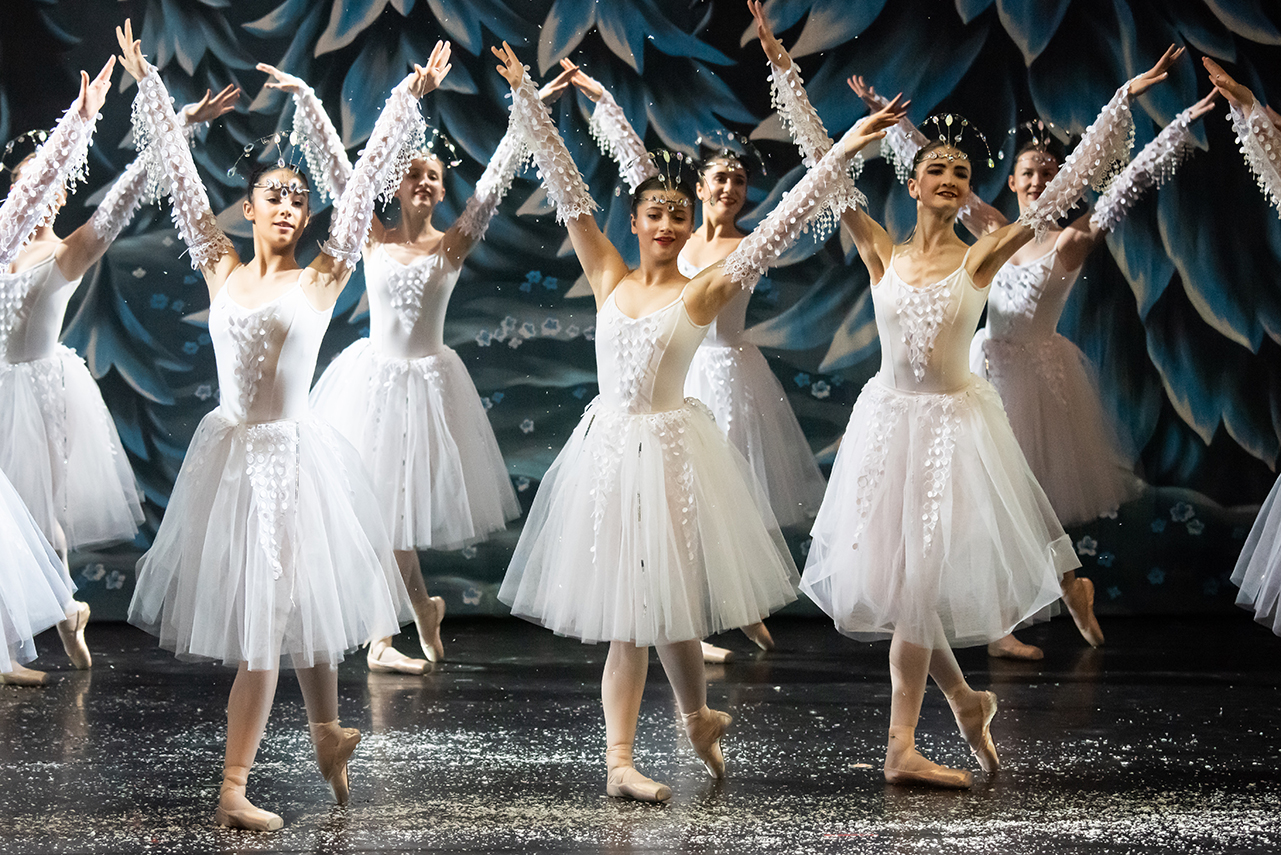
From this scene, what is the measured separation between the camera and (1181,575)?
190 inches

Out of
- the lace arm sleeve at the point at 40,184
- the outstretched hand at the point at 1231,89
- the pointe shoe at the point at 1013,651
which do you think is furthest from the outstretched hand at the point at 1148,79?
the lace arm sleeve at the point at 40,184

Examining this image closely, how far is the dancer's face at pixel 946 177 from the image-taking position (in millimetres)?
3143

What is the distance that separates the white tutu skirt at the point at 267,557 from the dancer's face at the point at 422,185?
1440 millimetres

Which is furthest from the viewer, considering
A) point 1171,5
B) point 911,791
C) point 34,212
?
point 1171,5

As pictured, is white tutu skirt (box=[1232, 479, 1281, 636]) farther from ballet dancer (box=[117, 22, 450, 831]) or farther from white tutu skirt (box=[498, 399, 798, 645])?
ballet dancer (box=[117, 22, 450, 831])

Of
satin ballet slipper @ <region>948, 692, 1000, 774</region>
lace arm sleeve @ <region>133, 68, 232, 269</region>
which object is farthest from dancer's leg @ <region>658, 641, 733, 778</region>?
lace arm sleeve @ <region>133, 68, 232, 269</region>

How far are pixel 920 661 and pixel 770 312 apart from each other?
2.09m

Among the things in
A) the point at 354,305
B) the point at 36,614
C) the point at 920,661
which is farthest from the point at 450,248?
the point at 920,661

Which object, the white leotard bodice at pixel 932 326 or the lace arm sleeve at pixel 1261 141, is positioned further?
the lace arm sleeve at pixel 1261 141

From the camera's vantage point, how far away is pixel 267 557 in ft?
9.16

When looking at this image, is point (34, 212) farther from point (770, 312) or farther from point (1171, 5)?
point (1171, 5)

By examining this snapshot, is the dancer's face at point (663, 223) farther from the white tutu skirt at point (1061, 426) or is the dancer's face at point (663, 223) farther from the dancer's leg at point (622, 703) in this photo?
the white tutu skirt at point (1061, 426)

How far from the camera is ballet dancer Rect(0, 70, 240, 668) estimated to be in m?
4.11

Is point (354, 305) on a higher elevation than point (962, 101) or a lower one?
lower
